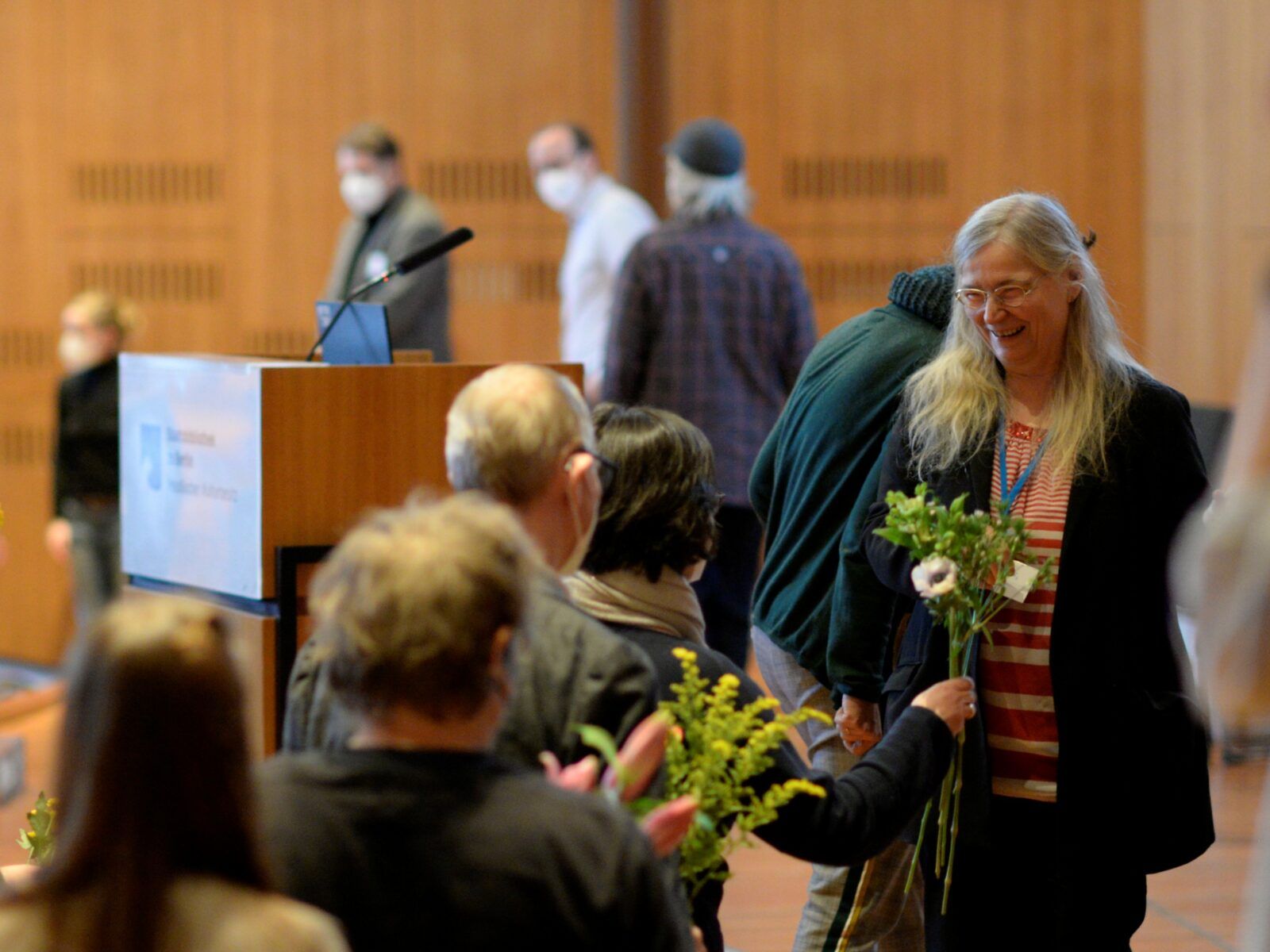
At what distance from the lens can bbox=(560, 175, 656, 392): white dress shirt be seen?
23.1 feet

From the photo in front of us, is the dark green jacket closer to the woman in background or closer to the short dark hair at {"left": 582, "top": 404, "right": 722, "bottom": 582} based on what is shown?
the short dark hair at {"left": 582, "top": 404, "right": 722, "bottom": 582}

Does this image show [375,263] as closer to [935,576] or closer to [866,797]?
[935,576]

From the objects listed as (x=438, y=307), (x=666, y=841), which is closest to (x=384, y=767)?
(x=666, y=841)

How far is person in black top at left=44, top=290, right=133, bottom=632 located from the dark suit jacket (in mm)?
922

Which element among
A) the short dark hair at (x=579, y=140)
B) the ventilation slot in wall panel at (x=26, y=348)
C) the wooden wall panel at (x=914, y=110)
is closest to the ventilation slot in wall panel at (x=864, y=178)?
the wooden wall panel at (x=914, y=110)

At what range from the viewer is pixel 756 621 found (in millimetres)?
3436

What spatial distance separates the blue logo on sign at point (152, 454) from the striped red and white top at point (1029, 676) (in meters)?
1.57

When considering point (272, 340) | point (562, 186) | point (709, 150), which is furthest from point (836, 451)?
point (272, 340)

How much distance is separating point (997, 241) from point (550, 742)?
1.26m

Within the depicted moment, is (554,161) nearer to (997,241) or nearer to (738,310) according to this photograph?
(738,310)

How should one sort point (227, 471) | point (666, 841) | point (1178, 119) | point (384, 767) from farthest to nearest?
point (1178, 119), point (227, 471), point (666, 841), point (384, 767)

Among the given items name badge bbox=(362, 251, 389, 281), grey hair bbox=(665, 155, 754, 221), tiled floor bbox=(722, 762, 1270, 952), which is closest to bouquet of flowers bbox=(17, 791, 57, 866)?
tiled floor bbox=(722, 762, 1270, 952)

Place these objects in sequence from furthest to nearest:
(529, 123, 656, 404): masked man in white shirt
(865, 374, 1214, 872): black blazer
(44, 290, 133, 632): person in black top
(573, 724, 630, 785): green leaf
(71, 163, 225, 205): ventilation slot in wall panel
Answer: (71, 163, 225, 205): ventilation slot in wall panel < (529, 123, 656, 404): masked man in white shirt < (44, 290, 133, 632): person in black top < (865, 374, 1214, 872): black blazer < (573, 724, 630, 785): green leaf

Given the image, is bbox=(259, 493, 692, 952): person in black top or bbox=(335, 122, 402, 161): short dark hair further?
bbox=(335, 122, 402, 161): short dark hair
